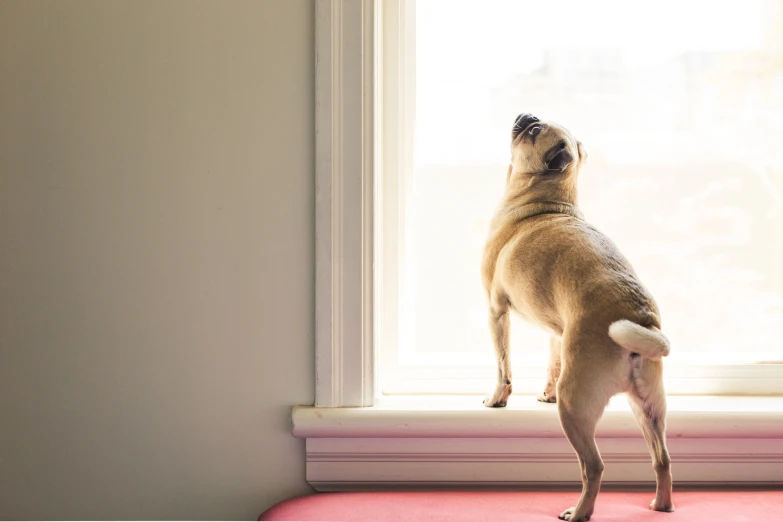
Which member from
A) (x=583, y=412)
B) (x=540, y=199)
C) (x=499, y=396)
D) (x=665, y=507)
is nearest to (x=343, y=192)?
(x=540, y=199)

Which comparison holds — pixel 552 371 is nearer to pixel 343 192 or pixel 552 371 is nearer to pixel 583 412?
pixel 583 412

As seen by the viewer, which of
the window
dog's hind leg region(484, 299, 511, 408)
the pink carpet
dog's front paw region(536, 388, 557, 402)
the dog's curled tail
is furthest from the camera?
the window

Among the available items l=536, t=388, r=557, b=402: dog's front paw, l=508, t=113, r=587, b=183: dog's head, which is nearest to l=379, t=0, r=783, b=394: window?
l=536, t=388, r=557, b=402: dog's front paw

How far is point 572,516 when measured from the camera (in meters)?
1.07

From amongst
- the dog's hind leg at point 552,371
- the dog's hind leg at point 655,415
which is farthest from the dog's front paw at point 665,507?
the dog's hind leg at point 552,371

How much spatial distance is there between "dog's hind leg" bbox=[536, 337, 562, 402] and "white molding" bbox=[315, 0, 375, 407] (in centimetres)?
33

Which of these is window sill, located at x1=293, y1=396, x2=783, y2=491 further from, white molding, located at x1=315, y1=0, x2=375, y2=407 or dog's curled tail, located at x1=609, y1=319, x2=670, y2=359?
dog's curled tail, located at x1=609, y1=319, x2=670, y2=359

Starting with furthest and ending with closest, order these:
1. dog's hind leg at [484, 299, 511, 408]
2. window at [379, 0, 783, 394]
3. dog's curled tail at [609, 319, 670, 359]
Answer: window at [379, 0, 783, 394], dog's hind leg at [484, 299, 511, 408], dog's curled tail at [609, 319, 670, 359]

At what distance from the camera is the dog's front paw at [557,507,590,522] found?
1062 millimetres

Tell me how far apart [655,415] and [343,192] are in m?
0.63

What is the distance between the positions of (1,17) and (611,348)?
1169 mm

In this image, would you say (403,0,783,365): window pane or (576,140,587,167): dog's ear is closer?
(576,140,587,167): dog's ear

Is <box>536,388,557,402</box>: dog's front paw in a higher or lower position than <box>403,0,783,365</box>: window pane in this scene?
lower

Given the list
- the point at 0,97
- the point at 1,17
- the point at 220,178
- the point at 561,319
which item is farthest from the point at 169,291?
the point at 561,319
